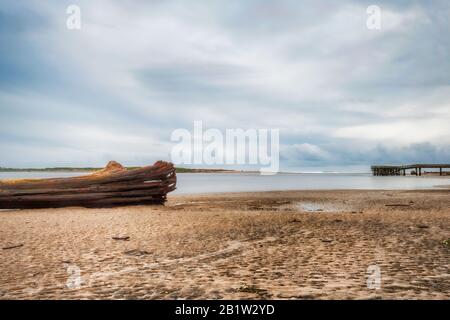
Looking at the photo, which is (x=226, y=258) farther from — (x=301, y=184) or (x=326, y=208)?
(x=301, y=184)

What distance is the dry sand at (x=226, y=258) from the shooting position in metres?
4.59

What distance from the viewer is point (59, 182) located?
16.3 metres

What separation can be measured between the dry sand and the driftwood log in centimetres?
531

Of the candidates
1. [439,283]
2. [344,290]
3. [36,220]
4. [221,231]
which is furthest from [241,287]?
[36,220]

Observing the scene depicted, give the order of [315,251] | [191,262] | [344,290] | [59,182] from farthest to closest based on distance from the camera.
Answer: [59,182]
[315,251]
[191,262]
[344,290]

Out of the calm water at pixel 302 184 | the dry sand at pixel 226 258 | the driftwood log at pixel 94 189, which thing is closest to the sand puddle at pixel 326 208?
the dry sand at pixel 226 258

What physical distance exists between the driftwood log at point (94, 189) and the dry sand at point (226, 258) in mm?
5311

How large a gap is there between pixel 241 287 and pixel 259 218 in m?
7.15

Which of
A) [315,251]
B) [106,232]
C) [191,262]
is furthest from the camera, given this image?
[106,232]

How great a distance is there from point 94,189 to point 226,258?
11.7 meters

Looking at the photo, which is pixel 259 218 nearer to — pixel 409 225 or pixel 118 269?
pixel 409 225

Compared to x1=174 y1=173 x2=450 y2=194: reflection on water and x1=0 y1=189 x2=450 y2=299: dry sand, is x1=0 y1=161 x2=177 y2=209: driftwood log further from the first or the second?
x1=174 y1=173 x2=450 y2=194: reflection on water

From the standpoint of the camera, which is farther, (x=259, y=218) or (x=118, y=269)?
(x=259, y=218)

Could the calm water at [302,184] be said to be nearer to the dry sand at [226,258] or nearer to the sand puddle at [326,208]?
the sand puddle at [326,208]
